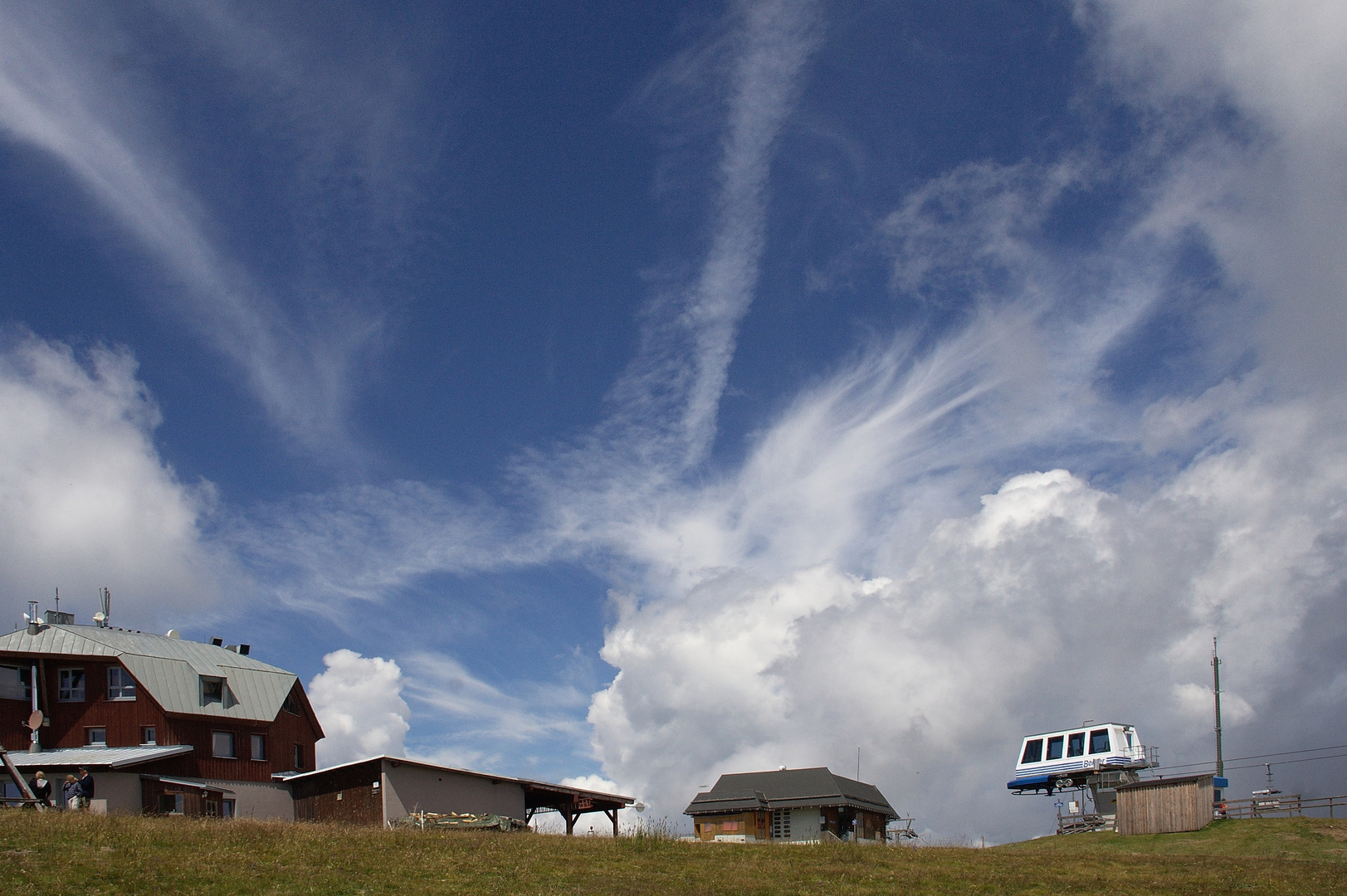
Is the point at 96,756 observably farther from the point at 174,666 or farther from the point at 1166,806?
the point at 1166,806

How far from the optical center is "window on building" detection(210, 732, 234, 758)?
52.4m

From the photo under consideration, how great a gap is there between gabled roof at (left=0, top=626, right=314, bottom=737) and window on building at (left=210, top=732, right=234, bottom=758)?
A: 971 millimetres

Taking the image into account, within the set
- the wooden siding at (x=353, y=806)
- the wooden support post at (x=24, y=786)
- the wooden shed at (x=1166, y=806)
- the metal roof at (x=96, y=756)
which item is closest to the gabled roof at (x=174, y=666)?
the metal roof at (x=96, y=756)

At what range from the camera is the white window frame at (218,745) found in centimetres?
5234

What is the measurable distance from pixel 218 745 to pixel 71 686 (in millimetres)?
7770

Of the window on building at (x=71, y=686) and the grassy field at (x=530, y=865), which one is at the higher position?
the window on building at (x=71, y=686)

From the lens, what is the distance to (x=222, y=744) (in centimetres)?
5300

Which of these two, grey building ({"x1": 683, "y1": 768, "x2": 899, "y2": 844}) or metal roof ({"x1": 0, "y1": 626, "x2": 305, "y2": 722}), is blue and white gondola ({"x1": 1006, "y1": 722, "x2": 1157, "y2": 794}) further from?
metal roof ({"x1": 0, "y1": 626, "x2": 305, "y2": 722})

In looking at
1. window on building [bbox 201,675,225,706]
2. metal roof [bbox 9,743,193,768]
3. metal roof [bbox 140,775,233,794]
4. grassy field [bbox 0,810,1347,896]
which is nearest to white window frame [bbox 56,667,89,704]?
metal roof [bbox 9,743,193,768]

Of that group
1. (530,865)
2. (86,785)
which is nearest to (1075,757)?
(530,865)

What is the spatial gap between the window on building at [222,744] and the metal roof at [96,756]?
7.80 ft

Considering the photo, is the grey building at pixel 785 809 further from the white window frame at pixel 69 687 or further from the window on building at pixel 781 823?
the white window frame at pixel 69 687

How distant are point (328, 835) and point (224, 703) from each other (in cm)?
2738

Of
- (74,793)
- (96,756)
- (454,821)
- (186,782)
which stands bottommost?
(454,821)
